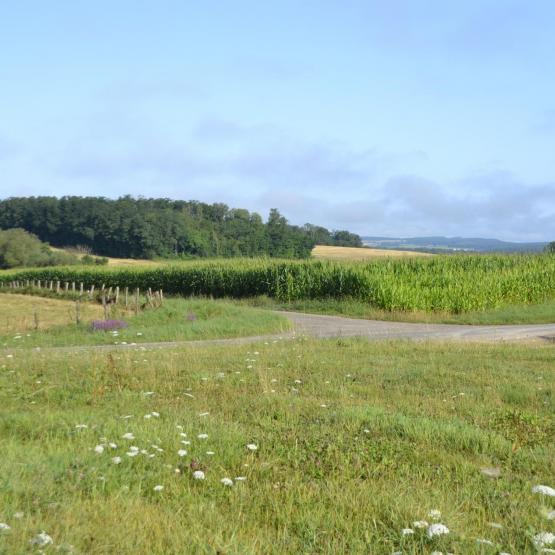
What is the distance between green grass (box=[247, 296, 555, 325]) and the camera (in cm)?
2538

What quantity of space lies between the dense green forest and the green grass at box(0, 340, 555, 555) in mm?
59505

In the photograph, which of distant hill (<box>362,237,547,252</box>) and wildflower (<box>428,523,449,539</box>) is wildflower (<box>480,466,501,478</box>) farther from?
distant hill (<box>362,237,547,252</box>)

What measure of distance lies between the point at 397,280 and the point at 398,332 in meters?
10.0

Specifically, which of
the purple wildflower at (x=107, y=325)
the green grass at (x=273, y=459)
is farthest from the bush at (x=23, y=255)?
the green grass at (x=273, y=459)

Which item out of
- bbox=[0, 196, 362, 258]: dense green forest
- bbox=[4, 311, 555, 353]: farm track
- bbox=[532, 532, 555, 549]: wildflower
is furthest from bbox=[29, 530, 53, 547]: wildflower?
bbox=[0, 196, 362, 258]: dense green forest

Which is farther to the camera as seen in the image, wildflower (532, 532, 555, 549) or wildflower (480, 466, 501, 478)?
wildflower (480, 466, 501, 478)

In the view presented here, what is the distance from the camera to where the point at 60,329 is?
20.5 meters

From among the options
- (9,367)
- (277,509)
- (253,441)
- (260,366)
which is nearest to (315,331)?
(260,366)

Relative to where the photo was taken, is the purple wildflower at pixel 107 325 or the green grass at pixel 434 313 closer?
the purple wildflower at pixel 107 325

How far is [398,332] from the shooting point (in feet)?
66.9

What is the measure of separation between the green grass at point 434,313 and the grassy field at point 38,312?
394 inches

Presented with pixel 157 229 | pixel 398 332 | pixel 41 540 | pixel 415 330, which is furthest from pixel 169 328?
pixel 157 229

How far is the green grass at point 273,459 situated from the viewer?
3.72 metres

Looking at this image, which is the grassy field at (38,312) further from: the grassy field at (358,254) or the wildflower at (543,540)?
the wildflower at (543,540)
